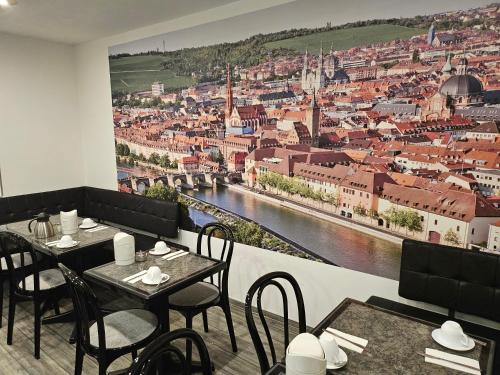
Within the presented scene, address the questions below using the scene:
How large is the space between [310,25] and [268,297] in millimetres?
2272

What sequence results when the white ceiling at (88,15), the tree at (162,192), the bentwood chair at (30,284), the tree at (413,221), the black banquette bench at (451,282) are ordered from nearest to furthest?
1. the black banquette bench at (451,282)
2. the tree at (413,221)
3. the bentwood chair at (30,284)
4. the white ceiling at (88,15)
5. the tree at (162,192)

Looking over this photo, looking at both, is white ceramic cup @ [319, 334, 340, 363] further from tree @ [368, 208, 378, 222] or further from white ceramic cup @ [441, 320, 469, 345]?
tree @ [368, 208, 378, 222]

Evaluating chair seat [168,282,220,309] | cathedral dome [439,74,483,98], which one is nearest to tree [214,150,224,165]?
chair seat [168,282,220,309]

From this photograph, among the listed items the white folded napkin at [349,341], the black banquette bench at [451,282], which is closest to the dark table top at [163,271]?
the white folded napkin at [349,341]

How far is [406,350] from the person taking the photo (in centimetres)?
148

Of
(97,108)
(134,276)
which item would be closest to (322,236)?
(134,276)

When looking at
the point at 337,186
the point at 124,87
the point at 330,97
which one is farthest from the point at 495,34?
the point at 124,87

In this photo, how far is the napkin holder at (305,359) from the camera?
118cm

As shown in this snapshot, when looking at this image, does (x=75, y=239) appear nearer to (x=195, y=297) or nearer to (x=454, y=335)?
(x=195, y=297)

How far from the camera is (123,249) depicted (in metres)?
2.32

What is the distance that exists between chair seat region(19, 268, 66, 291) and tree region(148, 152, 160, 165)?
5.02 feet

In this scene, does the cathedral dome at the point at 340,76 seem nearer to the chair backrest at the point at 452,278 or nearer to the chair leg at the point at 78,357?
the chair backrest at the point at 452,278

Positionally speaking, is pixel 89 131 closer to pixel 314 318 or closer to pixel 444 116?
pixel 314 318

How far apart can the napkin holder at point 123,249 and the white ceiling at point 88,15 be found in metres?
2.00
